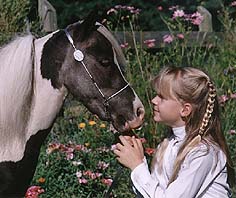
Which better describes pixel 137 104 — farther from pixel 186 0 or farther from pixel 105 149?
pixel 186 0

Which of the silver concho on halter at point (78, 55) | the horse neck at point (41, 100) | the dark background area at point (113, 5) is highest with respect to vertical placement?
the silver concho on halter at point (78, 55)

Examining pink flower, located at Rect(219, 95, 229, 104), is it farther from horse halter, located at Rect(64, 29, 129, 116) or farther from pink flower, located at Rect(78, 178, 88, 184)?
horse halter, located at Rect(64, 29, 129, 116)

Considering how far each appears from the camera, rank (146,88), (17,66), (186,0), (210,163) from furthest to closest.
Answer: (186,0) < (146,88) < (17,66) < (210,163)

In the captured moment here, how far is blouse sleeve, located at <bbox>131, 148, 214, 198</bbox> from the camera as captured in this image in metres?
3.04

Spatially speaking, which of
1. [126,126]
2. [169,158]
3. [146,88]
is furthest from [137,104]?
[146,88]

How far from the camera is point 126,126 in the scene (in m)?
3.65

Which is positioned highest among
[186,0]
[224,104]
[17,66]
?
[17,66]

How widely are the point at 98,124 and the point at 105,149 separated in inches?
14.3

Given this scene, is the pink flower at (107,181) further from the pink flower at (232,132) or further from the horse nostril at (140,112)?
the horse nostril at (140,112)

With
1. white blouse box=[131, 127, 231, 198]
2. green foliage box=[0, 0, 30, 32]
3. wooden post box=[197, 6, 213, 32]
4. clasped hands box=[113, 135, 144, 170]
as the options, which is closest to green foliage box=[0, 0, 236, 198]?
green foliage box=[0, 0, 30, 32]

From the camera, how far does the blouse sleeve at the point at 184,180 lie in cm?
304

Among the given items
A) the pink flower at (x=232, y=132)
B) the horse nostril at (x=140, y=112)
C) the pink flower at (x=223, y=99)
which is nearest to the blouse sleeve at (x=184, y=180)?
the horse nostril at (x=140, y=112)

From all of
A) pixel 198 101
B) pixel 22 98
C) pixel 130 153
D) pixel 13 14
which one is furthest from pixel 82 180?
pixel 13 14

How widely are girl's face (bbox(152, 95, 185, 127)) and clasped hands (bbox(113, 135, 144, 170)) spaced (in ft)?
0.50
